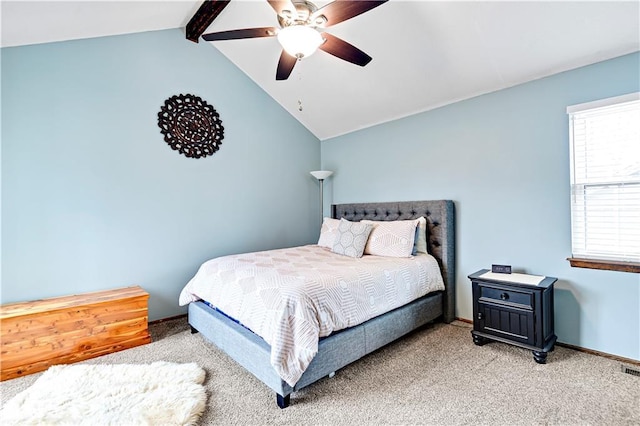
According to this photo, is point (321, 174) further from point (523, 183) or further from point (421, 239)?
point (523, 183)

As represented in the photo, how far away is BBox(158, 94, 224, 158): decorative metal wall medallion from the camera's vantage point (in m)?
3.26

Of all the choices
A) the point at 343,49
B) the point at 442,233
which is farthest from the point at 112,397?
the point at 442,233

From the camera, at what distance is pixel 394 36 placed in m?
2.65

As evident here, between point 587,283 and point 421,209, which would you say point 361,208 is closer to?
point 421,209

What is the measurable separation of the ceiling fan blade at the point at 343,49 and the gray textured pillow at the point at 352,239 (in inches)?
63.2

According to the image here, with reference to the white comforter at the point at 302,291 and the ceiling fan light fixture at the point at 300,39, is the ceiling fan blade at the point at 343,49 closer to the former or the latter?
the ceiling fan light fixture at the point at 300,39

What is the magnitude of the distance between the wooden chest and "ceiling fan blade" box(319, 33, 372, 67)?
2564mm

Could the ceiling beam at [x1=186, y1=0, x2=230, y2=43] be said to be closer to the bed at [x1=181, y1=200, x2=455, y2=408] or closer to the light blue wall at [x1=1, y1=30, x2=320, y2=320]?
the light blue wall at [x1=1, y1=30, x2=320, y2=320]

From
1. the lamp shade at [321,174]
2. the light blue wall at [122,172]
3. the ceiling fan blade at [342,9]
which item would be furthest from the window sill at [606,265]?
the light blue wall at [122,172]

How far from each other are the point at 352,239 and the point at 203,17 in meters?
2.66

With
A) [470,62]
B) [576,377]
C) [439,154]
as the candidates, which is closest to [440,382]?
[576,377]

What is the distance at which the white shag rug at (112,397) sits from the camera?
5.41 ft

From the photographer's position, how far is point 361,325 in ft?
7.21

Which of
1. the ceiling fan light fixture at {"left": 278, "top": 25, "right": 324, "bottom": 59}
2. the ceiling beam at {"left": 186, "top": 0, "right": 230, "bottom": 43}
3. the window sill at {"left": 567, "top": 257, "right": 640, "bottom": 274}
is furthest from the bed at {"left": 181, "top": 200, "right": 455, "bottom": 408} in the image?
the ceiling beam at {"left": 186, "top": 0, "right": 230, "bottom": 43}
